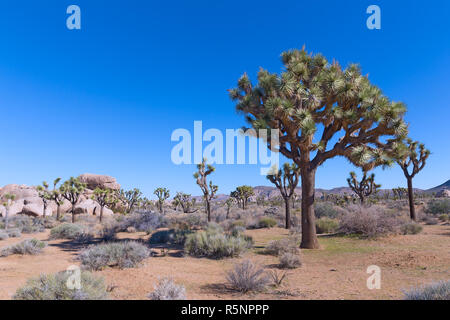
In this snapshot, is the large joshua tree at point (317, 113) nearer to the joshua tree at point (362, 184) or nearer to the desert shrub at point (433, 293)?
the desert shrub at point (433, 293)

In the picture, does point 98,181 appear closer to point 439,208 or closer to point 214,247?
point 214,247

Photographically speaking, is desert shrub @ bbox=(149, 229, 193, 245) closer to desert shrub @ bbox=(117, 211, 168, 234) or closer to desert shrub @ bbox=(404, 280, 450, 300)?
desert shrub @ bbox=(117, 211, 168, 234)

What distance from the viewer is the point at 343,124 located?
10836mm

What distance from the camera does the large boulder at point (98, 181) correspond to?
188 feet

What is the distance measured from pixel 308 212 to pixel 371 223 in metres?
4.00

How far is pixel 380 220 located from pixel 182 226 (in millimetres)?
12000

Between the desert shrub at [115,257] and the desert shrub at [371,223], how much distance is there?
1054 cm

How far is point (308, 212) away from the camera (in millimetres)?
11328

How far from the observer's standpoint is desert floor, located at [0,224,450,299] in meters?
5.62

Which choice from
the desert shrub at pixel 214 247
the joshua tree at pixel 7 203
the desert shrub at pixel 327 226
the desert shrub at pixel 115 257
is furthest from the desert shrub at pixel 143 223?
the desert shrub at pixel 327 226

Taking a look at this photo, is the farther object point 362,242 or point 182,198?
point 182,198

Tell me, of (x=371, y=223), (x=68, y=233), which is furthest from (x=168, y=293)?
(x=68, y=233)
